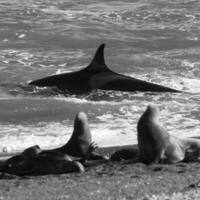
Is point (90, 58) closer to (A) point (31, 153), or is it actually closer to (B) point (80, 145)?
(B) point (80, 145)

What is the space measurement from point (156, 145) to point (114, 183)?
4.11ft

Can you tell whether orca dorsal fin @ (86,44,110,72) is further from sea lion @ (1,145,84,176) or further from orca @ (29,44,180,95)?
sea lion @ (1,145,84,176)

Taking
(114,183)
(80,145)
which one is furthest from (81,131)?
(114,183)

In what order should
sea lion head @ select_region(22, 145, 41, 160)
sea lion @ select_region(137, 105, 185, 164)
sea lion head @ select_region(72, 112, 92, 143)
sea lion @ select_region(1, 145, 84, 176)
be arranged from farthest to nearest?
sea lion head @ select_region(72, 112, 92, 143), sea lion @ select_region(137, 105, 185, 164), sea lion head @ select_region(22, 145, 41, 160), sea lion @ select_region(1, 145, 84, 176)

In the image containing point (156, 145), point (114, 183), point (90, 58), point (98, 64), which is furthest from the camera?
point (90, 58)

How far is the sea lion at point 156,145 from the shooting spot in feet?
26.9

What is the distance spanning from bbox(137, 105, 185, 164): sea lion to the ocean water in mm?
1430

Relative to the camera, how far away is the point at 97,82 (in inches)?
548

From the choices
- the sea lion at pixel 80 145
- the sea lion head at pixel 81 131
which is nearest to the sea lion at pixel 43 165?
the sea lion at pixel 80 145

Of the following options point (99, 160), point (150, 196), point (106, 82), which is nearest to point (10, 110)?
point (106, 82)

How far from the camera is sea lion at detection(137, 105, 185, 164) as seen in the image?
323 inches

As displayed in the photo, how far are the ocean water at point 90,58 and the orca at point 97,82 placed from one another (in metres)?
0.17

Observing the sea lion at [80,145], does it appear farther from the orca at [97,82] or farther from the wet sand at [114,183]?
the orca at [97,82]

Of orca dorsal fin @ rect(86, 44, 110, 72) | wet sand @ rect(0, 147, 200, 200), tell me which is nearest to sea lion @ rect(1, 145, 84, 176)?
wet sand @ rect(0, 147, 200, 200)
